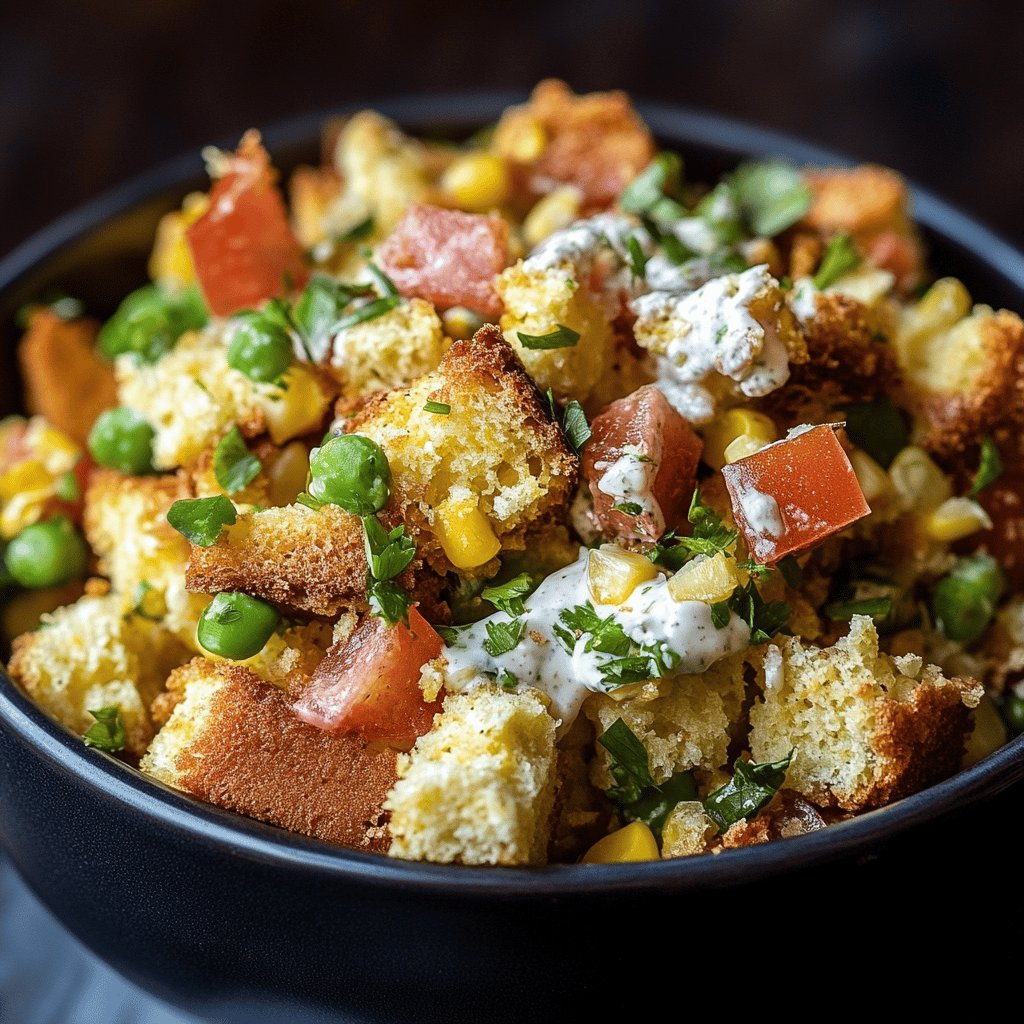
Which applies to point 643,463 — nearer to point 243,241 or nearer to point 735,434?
point 735,434

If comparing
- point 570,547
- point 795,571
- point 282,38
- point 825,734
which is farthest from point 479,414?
point 282,38

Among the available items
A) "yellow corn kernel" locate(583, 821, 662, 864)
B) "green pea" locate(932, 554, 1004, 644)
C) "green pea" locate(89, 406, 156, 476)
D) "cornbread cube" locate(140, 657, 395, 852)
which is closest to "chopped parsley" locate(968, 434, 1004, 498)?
"green pea" locate(932, 554, 1004, 644)

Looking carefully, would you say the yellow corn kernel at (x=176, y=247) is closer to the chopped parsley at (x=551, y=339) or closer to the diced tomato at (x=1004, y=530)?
the chopped parsley at (x=551, y=339)

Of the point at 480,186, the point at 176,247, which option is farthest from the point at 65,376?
the point at 480,186

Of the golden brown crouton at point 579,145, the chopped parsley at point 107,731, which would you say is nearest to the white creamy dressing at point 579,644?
the chopped parsley at point 107,731

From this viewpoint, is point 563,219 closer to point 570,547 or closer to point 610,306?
point 610,306

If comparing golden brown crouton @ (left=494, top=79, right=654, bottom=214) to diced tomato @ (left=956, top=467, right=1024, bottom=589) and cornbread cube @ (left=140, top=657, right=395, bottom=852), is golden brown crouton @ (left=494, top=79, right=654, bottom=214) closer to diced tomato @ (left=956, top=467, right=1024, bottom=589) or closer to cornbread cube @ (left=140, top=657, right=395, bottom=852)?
diced tomato @ (left=956, top=467, right=1024, bottom=589)
